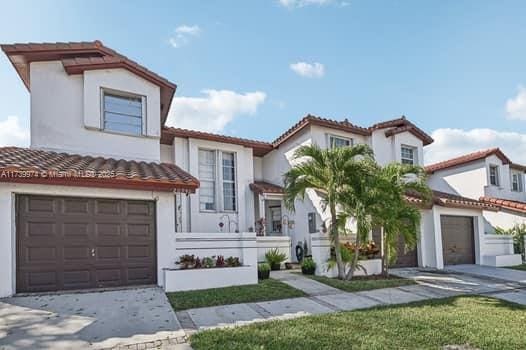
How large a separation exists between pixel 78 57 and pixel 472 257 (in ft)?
68.6

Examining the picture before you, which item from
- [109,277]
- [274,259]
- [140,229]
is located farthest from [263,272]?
[109,277]

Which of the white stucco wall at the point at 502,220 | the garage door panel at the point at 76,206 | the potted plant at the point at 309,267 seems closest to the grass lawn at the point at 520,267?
the white stucco wall at the point at 502,220

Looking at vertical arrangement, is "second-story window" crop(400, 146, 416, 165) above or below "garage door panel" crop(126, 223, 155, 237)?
above

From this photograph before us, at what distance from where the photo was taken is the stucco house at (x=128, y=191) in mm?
9117

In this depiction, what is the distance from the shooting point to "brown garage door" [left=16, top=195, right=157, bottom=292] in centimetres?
902

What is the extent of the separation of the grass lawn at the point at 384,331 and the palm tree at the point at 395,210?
3.67m

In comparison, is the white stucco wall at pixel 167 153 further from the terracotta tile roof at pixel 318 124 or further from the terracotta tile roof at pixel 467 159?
the terracotta tile roof at pixel 467 159

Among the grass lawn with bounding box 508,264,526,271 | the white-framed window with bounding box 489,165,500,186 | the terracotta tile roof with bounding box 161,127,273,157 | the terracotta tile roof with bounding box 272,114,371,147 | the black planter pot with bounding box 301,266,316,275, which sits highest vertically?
the terracotta tile roof with bounding box 272,114,371,147

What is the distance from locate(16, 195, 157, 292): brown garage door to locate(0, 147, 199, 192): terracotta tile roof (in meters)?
0.72

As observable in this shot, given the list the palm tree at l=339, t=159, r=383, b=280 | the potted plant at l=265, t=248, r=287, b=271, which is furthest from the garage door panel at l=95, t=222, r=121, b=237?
the palm tree at l=339, t=159, r=383, b=280

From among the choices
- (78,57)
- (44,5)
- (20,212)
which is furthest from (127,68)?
(20,212)

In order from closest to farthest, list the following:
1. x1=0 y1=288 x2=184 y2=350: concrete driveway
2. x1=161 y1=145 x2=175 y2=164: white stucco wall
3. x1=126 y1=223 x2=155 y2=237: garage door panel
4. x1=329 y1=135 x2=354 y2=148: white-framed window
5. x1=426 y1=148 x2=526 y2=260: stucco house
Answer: x1=0 y1=288 x2=184 y2=350: concrete driveway < x1=126 y1=223 x2=155 y2=237: garage door panel < x1=161 y1=145 x2=175 y2=164: white stucco wall < x1=329 y1=135 x2=354 y2=148: white-framed window < x1=426 y1=148 x2=526 y2=260: stucco house

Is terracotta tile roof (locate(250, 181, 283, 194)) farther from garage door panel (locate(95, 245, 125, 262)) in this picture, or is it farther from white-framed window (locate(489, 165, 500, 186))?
white-framed window (locate(489, 165, 500, 186))

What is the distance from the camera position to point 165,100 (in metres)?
14.5
